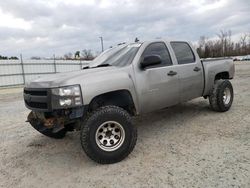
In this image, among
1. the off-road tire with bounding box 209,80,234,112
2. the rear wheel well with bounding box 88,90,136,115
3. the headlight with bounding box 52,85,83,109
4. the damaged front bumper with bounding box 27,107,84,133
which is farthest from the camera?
the off-road tire with bounding box 209,80,234,112

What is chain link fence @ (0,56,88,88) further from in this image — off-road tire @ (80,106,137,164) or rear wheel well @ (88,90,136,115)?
off-road tire @ (80,106,137,164)

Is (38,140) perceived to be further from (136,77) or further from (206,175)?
(206,175)

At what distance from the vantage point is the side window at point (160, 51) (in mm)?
5285

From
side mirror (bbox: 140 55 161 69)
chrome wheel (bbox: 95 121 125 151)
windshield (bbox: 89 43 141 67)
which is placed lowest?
chrome wheel (bbox: 95 121 125 151)

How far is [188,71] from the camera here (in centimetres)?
580

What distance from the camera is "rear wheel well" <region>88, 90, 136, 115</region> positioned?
4500mm

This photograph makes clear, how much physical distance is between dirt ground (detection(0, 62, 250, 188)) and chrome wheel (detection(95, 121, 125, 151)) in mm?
296

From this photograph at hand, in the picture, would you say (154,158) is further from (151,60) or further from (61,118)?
(151,60)

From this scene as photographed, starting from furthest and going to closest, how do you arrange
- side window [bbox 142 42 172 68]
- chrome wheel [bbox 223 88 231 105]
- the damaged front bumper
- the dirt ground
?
chrome wheel [bbox 223 88 231 105] → side window [bbox 142 42 172 68] → the damaged front bumper → the dirt ground

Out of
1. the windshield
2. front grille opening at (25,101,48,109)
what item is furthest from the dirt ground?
the windshield

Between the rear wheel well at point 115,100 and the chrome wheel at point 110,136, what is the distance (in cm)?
49

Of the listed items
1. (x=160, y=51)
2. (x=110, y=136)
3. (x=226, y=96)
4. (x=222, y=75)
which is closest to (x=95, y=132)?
(x=110, y=136)

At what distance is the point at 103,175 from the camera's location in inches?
150

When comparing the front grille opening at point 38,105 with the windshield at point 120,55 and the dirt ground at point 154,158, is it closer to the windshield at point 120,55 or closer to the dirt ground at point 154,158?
the dirt ground at point 154,158
